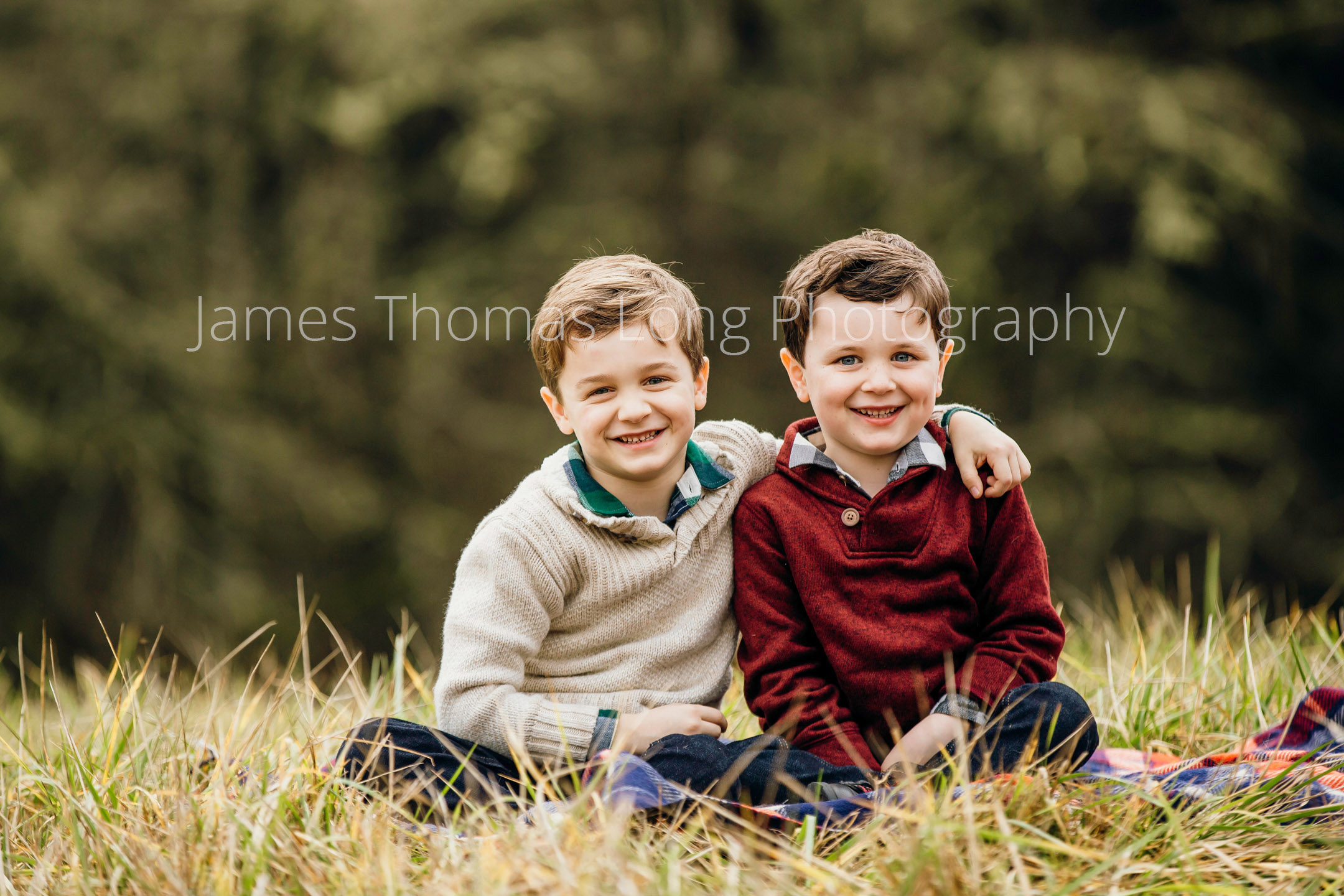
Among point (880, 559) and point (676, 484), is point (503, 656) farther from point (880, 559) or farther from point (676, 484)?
point (880, 559)

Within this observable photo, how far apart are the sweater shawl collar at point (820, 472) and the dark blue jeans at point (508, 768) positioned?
44 centimetres

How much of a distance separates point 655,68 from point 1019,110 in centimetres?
211

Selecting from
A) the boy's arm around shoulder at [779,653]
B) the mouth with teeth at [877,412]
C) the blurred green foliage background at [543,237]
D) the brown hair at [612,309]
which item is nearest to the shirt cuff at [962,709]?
the boy's arm around shoulder at [779,653]

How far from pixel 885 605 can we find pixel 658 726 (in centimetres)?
44

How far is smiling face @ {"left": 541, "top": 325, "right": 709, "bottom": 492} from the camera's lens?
188 cm

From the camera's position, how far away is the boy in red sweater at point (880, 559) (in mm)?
1896

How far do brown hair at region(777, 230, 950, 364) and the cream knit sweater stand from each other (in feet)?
1.11

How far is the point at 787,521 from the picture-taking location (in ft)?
6.48

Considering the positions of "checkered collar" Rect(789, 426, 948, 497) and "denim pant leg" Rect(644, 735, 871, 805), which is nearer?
"denim pant leg" Rect(644, 735, 871, 805)

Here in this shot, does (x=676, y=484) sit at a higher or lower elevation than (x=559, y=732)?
higher

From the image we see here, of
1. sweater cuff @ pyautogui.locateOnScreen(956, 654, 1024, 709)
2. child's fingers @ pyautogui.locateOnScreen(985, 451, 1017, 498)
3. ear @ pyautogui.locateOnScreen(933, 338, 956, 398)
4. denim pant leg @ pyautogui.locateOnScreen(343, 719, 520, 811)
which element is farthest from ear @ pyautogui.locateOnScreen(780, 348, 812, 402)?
denim pant leg @ pyautogui.locateOnScreen(343, 719, 520, 811)

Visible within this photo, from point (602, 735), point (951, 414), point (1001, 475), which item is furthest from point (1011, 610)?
point (602, 735)

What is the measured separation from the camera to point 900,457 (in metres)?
1.98

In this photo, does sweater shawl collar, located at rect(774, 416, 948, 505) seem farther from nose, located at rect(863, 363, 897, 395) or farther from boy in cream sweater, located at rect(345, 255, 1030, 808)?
nose, located at rect(863, 363, 897, 395)
